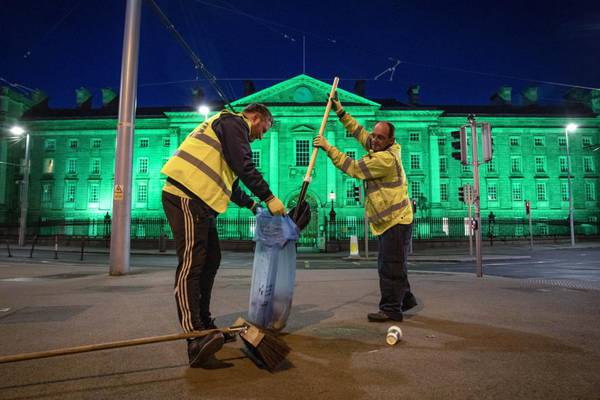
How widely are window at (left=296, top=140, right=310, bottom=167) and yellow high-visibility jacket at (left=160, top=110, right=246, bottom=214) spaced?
129 ft

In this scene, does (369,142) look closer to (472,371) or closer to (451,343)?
(451,343)

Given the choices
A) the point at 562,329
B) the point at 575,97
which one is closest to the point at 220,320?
the point at 562,329

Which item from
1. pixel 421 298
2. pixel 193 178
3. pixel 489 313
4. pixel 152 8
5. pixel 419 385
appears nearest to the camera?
pixel 419 385

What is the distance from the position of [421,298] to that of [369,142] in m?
2.47

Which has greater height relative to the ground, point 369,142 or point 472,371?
point 369,142

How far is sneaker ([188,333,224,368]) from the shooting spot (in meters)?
2.39

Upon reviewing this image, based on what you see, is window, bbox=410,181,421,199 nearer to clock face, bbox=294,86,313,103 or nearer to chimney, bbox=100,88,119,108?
clock face, bbox=294,86,313,103

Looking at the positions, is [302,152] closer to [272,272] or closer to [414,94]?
[414,94]

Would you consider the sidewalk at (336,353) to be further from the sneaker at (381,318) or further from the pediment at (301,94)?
the pediment at (301,94)

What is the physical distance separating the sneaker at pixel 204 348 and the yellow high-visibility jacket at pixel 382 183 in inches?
81.1

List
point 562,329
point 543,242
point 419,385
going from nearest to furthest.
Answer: point 419,385 < point 562,329 < point 543,242

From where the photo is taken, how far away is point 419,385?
7.13 ft

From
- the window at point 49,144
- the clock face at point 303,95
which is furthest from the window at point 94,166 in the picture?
the clock face at point 303,95

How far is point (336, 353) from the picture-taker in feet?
9.07
